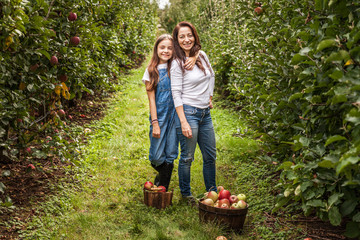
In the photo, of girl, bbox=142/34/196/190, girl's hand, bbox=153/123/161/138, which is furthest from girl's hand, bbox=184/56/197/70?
girl's hand, bbox=153/123/161/138

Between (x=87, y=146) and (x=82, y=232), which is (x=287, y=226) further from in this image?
(x=87, y=146)

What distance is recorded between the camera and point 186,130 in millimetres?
3480

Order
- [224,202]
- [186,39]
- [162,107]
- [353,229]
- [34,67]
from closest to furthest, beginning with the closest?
[353,229], [224,202], [34,67], [186,39], [162,107]

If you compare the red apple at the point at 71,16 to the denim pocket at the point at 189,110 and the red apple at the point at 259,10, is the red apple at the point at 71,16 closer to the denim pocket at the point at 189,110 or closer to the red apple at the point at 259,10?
the denim pocket at the point at 189,110

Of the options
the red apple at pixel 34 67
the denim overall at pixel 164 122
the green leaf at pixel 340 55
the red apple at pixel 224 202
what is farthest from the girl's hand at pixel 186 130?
the green leaf at pixel 340 55

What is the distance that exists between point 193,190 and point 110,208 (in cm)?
97

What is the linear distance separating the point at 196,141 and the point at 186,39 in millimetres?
1023

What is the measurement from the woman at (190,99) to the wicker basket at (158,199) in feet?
0.78

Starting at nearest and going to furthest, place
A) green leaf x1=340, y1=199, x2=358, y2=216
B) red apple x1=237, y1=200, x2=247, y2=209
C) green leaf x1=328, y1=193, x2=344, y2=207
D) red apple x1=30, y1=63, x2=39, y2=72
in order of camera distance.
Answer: green leaf x1=328, y1=193, x2=344, y2=207 < green leaf x1=340, y1=199, x2=358, y2=216 < red apple x1=237, y1=200, x2=247, y2=209 < red apple x1=30, y1=63, x2=39, y2=72

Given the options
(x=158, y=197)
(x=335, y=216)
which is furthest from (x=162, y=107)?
(x=335, y=216)

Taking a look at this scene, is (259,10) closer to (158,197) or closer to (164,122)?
(164,122)

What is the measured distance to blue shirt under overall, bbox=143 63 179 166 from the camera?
372 centimetres

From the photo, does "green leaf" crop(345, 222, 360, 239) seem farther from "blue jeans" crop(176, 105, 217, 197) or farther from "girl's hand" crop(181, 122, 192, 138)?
Result: "girl's hand" crop(181, 122, 192, 138)

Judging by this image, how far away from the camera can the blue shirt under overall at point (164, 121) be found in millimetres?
3725
